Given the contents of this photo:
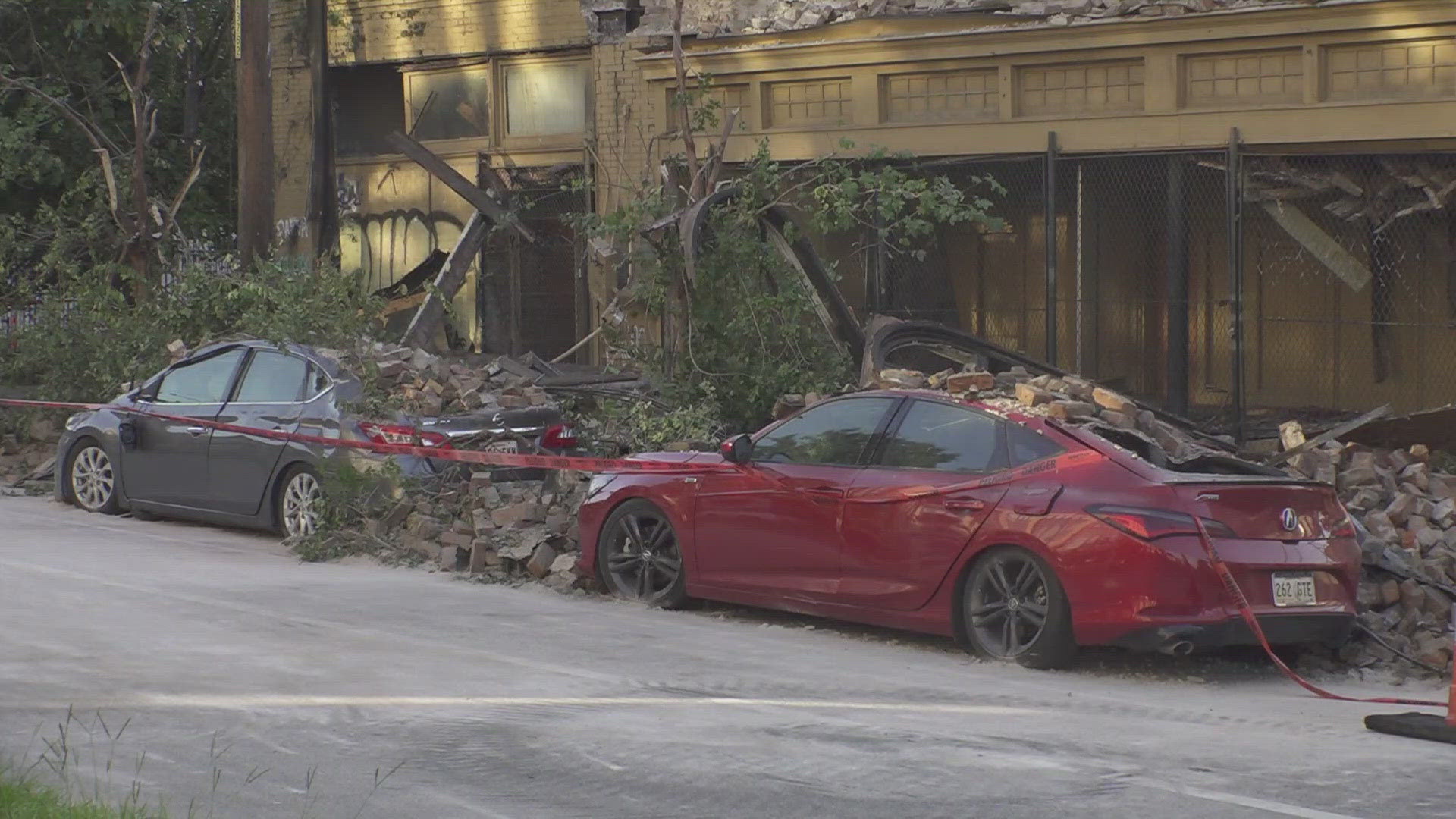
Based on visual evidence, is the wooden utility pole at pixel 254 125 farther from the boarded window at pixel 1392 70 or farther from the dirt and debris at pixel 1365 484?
the boarded window at pixel 1392 70

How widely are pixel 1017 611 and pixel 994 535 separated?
395 mm

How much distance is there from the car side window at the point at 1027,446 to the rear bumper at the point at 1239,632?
40.7 inches

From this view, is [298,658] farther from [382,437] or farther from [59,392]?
[59,392]

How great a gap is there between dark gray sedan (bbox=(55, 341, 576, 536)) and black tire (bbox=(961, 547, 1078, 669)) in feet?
16.9

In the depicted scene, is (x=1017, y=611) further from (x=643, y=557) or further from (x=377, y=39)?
(x=377, y=39)

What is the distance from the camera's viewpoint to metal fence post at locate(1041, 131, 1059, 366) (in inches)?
710

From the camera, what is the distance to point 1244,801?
6691mm

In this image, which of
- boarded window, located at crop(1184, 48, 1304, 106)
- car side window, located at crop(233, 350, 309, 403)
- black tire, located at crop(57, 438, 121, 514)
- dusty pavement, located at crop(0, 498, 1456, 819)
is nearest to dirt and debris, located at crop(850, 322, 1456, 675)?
dusty pavement, located at crop(0, 498, 1456, 819)

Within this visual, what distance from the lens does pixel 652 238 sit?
14.7 m

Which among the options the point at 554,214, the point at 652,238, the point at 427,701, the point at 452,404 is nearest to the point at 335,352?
the point at 452,404

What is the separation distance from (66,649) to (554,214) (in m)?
14.3

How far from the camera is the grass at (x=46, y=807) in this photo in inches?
228

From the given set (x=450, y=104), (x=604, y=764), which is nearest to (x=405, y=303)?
(x=450, y=104)

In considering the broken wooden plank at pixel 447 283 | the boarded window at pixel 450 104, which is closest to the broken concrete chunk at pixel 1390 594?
the broken wooden plank at pixel 447 283
